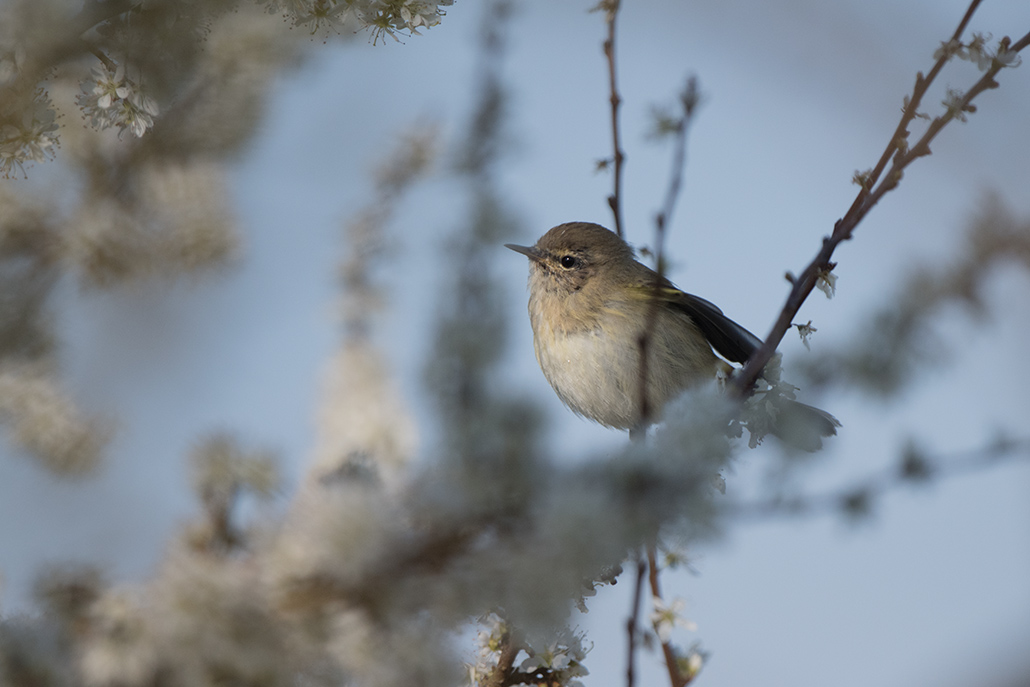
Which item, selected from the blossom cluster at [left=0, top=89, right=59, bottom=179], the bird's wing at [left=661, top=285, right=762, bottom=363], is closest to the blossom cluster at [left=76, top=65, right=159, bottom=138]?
the blossom cluster at [left=0, top=89, right=59, bottom=179]

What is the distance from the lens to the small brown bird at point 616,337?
294 cm

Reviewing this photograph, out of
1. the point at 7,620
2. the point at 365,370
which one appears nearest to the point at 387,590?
the point at 7,620

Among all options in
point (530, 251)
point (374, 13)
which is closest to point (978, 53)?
point (374, 13)

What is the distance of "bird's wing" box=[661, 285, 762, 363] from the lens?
8.98 ft

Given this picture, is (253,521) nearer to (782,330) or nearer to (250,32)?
(782,330)

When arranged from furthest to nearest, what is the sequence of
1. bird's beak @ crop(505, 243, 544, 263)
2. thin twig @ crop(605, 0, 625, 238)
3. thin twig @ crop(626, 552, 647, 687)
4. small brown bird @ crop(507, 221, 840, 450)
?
bird's beak @ crop(505, 243, 544, 263) < small brown bird @ crop(507, 221, 840, 450) < thin twig @ crop(605, 0, 625, 238) < thin twig @ crop(626, 552, 647, 687)

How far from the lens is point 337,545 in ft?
4.56

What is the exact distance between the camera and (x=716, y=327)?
2912 mm

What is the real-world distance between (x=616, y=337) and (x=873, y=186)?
1525 millimetres

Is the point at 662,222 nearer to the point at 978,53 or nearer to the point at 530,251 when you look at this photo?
the point at 978,53

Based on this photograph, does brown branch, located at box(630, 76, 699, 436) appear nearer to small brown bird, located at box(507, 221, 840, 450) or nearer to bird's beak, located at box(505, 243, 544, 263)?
small brown bird, located at box(507, 221, 840, 450)

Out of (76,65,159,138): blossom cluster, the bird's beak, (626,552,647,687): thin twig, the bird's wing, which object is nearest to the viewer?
(626,552,647,687): thin twig

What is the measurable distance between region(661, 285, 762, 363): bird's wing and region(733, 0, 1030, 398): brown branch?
105 cm

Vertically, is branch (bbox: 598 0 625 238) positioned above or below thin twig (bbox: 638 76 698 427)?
above
